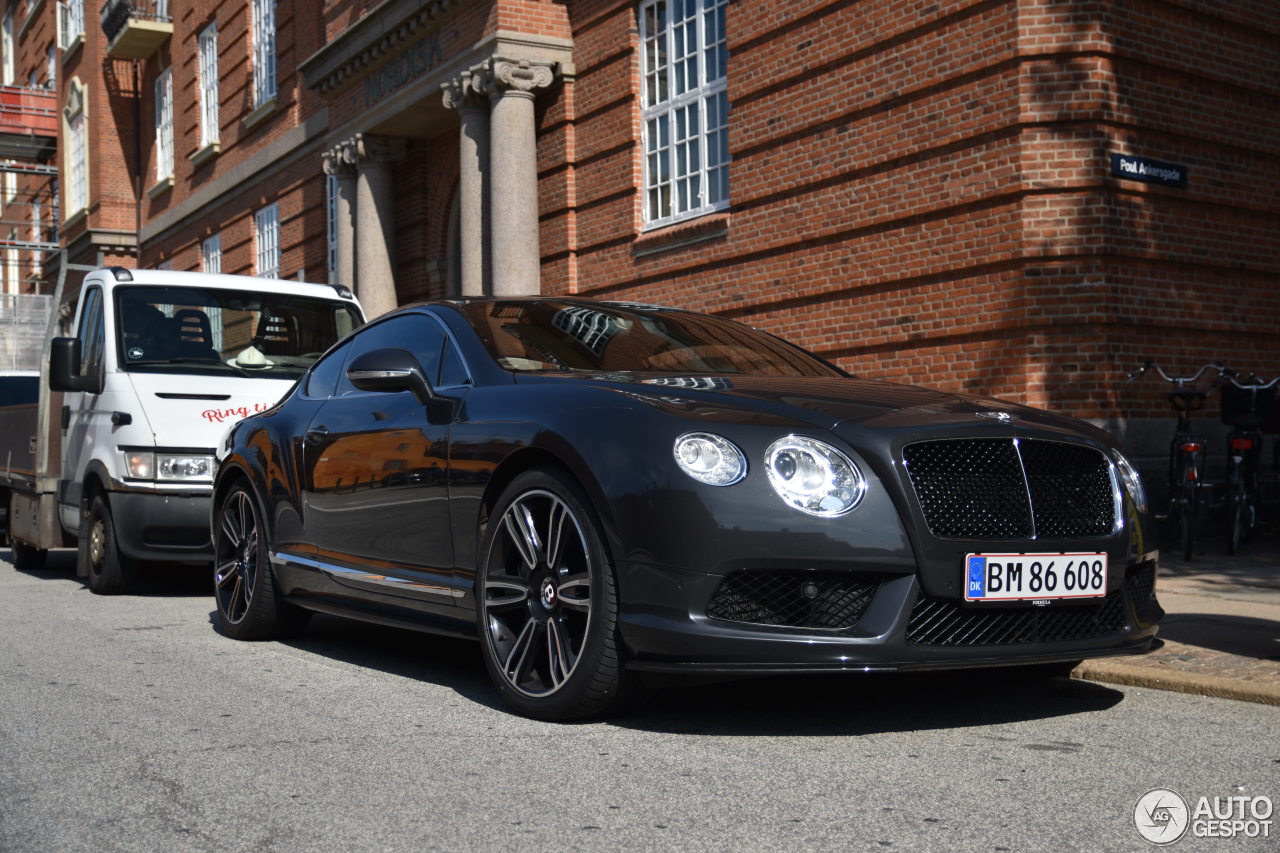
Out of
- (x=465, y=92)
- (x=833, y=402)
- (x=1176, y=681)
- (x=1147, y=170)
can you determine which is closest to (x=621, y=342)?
(x=833, y=402)

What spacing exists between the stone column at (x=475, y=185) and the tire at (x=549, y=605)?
1298 cm

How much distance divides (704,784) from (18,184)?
174ft

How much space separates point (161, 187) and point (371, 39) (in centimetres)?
1571

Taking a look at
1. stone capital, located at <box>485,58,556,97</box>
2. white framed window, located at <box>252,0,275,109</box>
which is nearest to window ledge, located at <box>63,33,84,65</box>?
white framed window, located at <box>252,0,275,109</box>

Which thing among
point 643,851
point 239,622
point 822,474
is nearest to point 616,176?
point 239,622

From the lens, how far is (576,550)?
15.8ft

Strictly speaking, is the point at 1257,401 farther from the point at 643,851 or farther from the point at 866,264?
the point at 643,851

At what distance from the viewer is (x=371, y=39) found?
20562 mm

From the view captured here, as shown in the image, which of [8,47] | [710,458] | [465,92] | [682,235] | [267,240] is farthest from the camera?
[8,47]

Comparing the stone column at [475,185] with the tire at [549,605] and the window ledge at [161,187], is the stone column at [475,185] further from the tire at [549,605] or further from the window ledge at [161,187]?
the window ledge at [161,187]

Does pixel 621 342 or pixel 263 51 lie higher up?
pixel 263 51

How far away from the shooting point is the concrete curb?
17.3ft

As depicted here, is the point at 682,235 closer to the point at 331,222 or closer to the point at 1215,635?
the point at 1215,635

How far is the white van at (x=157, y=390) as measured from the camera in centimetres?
941
